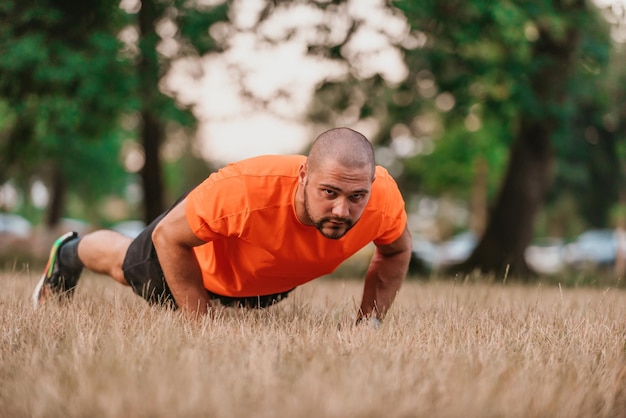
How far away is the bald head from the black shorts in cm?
143

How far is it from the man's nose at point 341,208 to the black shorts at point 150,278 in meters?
1.33

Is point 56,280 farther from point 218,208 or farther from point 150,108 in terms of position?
point 150,108

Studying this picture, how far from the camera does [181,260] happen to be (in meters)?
4.47

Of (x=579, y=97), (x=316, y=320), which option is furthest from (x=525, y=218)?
(x=316, y=320)

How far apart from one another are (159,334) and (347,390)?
1302mm

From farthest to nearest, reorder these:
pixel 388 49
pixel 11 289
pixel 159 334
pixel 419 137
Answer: pixel 419 137, pixel 388 49, pixel 11 289, pixel 159 334

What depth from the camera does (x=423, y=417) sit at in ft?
8.18

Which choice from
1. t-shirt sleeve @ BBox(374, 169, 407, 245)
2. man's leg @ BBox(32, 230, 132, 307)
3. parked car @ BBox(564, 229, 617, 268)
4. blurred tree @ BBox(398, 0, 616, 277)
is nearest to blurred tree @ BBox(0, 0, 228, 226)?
blurred tree @ BBox(398, 0, 616, 277)

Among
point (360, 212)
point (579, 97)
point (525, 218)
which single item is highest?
point (579, 97)

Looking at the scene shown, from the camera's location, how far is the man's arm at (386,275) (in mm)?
4938

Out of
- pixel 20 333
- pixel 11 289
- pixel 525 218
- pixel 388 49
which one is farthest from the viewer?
pixel 525 218

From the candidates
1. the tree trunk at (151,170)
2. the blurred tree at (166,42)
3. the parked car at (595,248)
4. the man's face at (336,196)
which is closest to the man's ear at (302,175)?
the man's face at (336,196)

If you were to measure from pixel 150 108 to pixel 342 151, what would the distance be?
849 centimetres

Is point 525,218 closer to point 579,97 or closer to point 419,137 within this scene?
point 579,97
